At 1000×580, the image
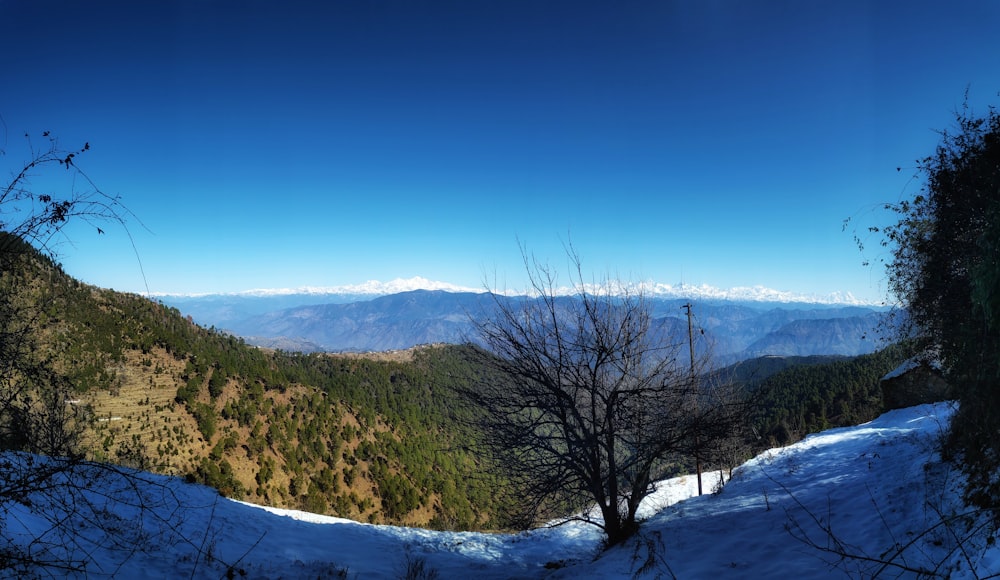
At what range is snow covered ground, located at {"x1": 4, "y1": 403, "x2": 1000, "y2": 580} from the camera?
5188 millimetres

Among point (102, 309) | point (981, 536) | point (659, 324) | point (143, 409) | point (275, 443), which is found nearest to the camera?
point (981, 536)

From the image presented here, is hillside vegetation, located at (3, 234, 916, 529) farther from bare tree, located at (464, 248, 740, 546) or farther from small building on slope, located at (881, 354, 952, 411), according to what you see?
bare tree, located at (464, 248, 740, 546)

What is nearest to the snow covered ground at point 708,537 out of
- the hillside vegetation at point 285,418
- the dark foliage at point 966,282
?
the dark foliage at point 966,282

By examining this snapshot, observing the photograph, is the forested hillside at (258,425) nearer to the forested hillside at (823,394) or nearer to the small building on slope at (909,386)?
the small building on slope at (909,386)

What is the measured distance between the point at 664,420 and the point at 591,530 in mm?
8506

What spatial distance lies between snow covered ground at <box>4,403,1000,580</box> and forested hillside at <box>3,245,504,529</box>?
418 inches

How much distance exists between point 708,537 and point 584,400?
10.8 ft

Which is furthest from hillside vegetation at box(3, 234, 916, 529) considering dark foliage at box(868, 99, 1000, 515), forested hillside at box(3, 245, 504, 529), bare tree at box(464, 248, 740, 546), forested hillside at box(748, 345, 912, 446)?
dark foliage at box(868, 99, 1000, 515)

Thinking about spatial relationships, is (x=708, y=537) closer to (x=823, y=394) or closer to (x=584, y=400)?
(x=584, y=400)

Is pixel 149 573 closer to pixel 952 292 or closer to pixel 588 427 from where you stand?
pixel 588 427

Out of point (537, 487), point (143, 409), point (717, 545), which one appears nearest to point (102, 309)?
point (143, 409)

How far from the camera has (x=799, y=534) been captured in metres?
6.52

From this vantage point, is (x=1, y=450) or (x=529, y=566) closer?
(x=1, y=450)

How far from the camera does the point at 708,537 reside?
7.61m
